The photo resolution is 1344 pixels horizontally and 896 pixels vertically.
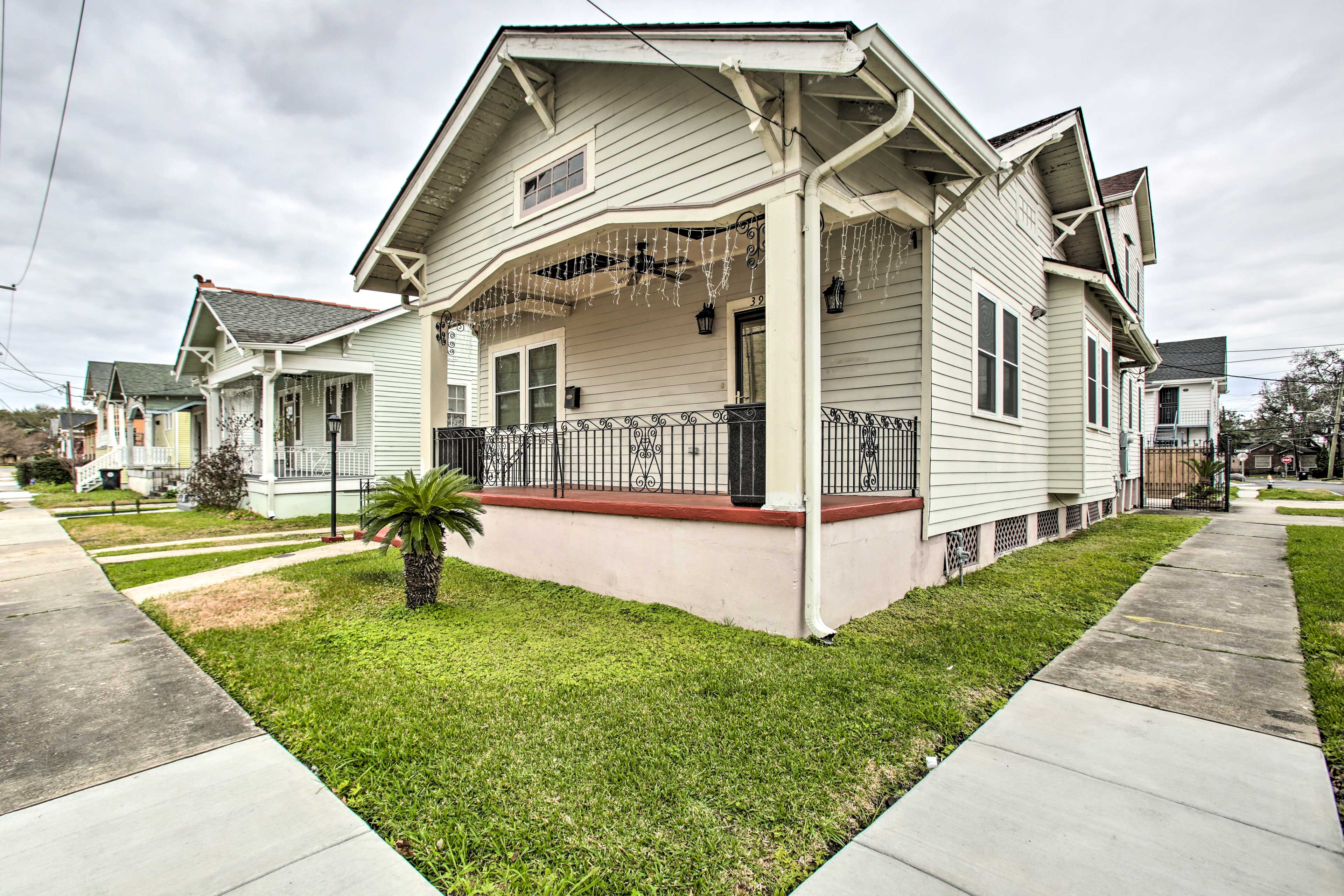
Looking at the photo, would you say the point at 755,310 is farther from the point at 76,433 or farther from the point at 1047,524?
the point at 76,433

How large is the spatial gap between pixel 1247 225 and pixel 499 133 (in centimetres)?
4030

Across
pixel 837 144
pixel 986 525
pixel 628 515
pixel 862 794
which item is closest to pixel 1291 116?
pixel 986 525

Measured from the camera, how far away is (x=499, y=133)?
7102 mm

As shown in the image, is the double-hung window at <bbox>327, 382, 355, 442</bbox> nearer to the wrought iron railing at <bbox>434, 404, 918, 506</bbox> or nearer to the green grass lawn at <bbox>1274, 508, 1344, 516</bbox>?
the wrought iron railing at <bbox>434, 404, 918, 506</bbox>

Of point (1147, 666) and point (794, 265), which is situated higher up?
point (794, 265)

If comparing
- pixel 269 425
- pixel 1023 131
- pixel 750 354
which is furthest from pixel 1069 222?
pixel 269 425

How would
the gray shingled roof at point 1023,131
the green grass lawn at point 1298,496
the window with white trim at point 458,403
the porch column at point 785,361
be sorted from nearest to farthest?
the porch column at point 785,361
the gray shingled roof at point 1023,131
the window with white trim at point 458,403
the green grass lawn at point 1298,496

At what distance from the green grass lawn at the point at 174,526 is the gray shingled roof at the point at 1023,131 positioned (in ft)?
40.1

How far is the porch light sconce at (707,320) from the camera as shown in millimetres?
A: 7098

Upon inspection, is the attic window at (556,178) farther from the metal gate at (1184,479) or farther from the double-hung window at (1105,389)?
the metal gate at (1184,479)

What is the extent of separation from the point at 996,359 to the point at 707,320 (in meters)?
3.46

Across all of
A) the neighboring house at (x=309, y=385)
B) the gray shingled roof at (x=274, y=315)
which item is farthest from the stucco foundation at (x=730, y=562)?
the gray shingled roof at (x=274, y=315)

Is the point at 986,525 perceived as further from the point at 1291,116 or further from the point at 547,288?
the point at 1291,116

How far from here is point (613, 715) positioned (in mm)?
3035
